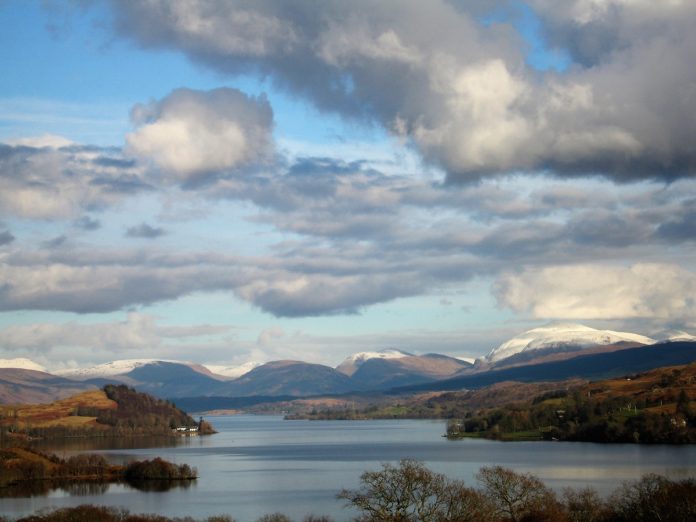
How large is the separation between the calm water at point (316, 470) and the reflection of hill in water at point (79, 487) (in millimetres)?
863

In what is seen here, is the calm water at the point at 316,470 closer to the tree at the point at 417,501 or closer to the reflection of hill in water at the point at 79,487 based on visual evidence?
the reflection of hill in water at the point at 79,487

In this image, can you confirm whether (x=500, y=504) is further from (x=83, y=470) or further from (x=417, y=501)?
(x=83, y=470)

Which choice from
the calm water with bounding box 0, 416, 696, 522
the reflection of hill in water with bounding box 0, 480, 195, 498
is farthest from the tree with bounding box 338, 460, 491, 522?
the reflection of hill in water with bounding box 0, 480, 195, 498

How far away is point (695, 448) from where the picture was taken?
145 meters

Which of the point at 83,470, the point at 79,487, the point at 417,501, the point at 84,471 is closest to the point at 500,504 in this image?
the point at 417,501

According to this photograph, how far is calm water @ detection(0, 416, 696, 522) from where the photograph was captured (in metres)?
93.7

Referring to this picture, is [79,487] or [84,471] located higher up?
[84,471]

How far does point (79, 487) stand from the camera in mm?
117000

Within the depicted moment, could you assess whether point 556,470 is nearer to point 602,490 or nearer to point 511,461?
point 511,461

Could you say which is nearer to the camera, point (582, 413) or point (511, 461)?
point (511, 461)

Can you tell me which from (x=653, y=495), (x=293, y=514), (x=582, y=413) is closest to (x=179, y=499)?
(x=293, y=514)

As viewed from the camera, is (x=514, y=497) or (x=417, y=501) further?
(x=514, y=497)

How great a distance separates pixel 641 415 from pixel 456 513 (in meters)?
121

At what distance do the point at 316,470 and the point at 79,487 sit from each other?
32.2 metres
